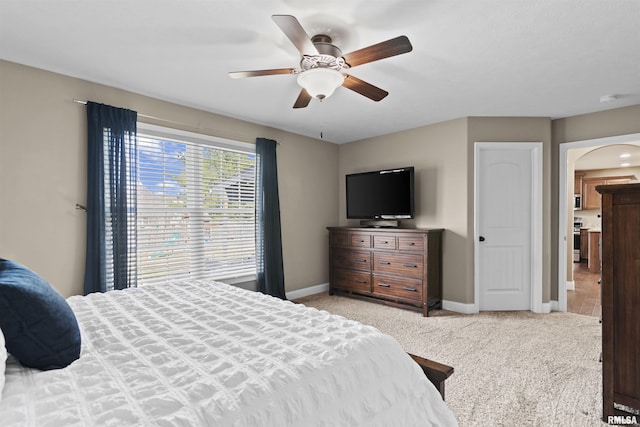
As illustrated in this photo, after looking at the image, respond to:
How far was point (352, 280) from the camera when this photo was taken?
484cm

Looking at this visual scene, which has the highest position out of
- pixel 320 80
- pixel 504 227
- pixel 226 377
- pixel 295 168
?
pixel 320 80

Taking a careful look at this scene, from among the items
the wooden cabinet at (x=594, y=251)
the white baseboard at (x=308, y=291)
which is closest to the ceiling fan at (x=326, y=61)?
the white baseboard at (x=308, y=291)

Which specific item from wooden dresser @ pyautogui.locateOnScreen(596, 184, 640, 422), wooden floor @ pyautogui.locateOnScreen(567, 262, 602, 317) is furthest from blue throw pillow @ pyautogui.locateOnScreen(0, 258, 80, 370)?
wooden floor @ pyautogui.locateOnScreen(567, 262, 602, 317)

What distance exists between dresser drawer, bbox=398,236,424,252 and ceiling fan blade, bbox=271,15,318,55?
8.90ft

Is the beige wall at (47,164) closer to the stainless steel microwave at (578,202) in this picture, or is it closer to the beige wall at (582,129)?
the beige wall at (582,129)

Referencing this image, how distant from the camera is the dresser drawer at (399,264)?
13.5ft

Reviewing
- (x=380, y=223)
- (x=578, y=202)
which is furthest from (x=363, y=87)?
(x=578, y=202)

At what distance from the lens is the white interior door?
164 inches

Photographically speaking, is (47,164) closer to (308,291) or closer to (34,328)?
(34,328)

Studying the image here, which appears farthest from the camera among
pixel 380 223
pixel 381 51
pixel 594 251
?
pixel 594 251

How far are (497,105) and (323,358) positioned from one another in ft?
11.8

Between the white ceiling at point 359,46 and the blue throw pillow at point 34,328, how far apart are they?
1672 mm

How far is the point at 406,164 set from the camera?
4.75 metres

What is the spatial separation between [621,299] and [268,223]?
346 cm
